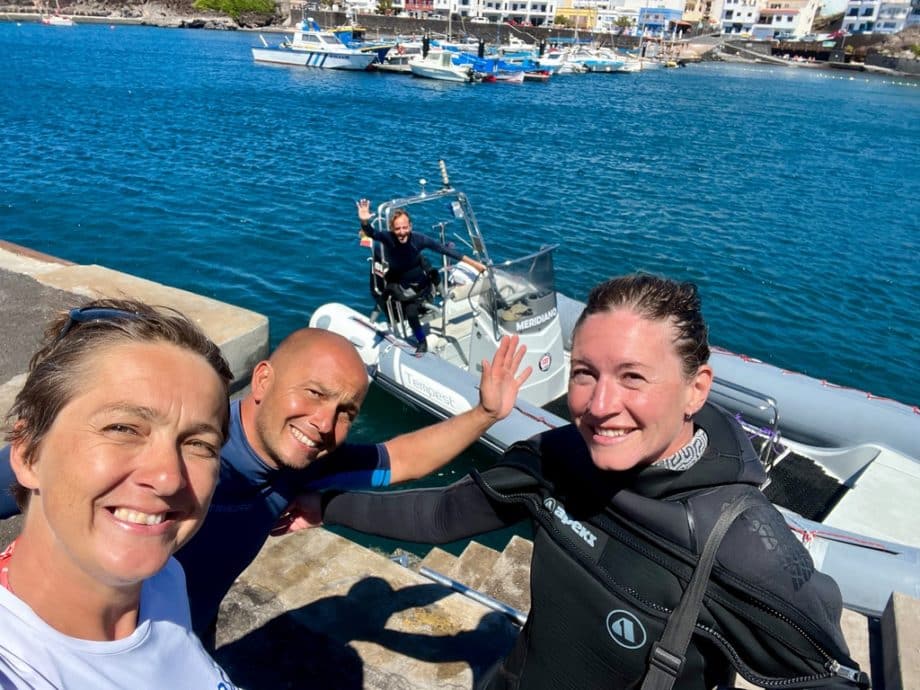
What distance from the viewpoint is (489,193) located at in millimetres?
18391

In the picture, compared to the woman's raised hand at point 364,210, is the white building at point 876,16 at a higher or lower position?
higher

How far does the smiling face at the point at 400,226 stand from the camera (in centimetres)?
686

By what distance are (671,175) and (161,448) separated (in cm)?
2285

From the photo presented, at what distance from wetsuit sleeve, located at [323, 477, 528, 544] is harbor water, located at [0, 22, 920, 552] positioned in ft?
16.2

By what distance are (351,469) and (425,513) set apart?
0.30 meters

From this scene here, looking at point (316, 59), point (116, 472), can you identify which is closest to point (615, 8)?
point (316, 59)

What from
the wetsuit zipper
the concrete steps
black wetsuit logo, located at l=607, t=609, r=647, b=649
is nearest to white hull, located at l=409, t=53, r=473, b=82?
the concrete steps

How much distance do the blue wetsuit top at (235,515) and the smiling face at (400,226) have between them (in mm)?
5158

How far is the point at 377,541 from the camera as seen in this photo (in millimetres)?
5375

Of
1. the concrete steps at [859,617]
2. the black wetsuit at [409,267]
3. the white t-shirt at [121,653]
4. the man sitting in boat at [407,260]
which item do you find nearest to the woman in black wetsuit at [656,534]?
the white t-shirt at [121,653]

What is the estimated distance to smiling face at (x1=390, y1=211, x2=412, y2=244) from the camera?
686 centimetres

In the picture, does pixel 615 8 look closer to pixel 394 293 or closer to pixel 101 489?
pixel 394 293

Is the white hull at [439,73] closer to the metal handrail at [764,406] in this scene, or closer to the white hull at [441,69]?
the white hull at [441,69]

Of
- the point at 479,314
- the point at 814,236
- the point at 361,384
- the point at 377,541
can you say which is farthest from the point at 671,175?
the point at 361,384
